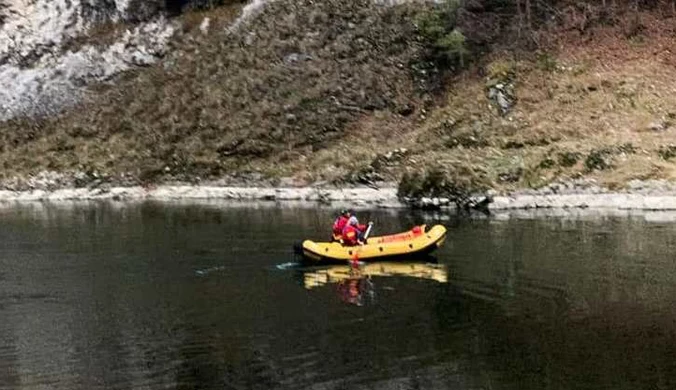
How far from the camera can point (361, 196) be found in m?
68.9

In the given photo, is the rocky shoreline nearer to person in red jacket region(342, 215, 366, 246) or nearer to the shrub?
the shrub

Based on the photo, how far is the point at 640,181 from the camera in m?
59.1

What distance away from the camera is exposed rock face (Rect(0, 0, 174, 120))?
95.2 m

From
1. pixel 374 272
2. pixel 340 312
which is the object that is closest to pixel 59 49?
pixel 374 272

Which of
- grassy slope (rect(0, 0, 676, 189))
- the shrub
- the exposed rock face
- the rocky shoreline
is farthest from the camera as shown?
the exposed rock face

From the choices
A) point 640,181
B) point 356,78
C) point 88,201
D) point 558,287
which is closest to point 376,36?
point 356,78

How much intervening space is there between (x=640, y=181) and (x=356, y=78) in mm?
30871

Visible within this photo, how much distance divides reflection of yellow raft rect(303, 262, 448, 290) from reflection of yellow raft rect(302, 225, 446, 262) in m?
0.51

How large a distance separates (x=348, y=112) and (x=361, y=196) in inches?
557

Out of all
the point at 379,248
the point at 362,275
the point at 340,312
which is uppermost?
the point at 379,248

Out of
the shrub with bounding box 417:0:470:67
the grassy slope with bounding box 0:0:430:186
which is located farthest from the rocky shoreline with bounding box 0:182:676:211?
the shrub with bounding box 417:0:470:67

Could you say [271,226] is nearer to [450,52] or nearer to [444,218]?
[444,218]

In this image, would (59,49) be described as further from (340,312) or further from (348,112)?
(340,312)

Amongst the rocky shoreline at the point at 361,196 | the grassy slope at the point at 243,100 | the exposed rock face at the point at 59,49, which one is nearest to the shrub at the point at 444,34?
the grassy slope at the point at 243,100
